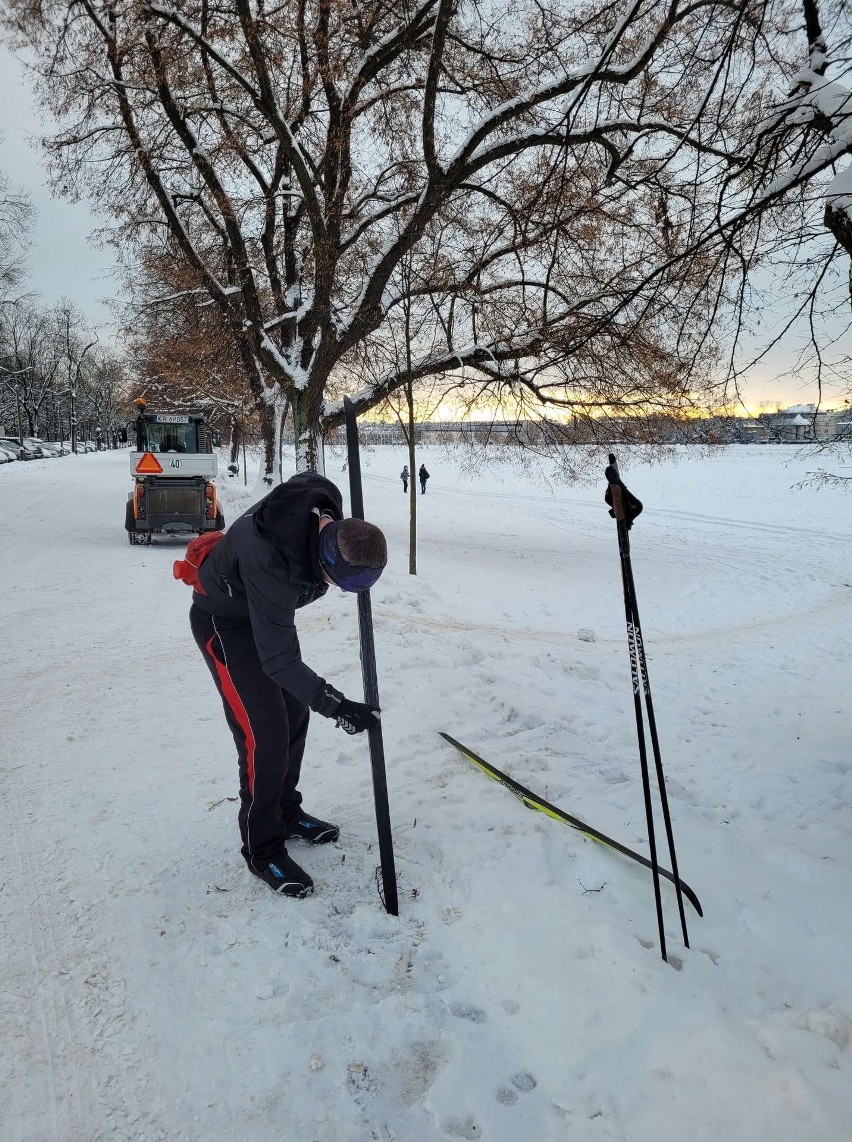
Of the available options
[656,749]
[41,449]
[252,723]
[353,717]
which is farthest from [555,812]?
[41,449]

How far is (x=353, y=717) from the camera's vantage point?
2.73 m

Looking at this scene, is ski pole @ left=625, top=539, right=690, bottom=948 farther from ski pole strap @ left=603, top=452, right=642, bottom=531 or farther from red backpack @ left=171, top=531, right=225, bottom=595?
red backpack @ left=171, top=531, right=225, bottom=595

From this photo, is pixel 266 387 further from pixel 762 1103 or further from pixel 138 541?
pixel 762 1103

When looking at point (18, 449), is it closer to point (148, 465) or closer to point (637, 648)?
point (148, 465)

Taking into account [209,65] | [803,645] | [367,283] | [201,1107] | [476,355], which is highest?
[209,65]

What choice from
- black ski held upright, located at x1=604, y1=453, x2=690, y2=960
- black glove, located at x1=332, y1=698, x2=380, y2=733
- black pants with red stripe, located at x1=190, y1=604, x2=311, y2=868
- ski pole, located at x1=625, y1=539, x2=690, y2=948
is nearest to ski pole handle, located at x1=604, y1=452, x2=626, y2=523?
black ski held upright, located at x1=604, y1=453, x2=690, y2=960

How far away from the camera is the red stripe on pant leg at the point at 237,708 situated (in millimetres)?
2893

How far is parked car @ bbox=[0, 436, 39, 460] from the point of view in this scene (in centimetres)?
4306

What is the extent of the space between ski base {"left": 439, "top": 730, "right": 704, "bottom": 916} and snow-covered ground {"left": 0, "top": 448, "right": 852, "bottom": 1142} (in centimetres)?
7

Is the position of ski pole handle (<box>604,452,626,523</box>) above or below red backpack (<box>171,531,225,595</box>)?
above

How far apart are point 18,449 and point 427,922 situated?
2039 inches

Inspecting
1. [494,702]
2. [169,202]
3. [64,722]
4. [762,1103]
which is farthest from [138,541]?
[762,1103]

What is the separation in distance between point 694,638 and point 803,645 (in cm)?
144

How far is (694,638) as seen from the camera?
9.01 meters
